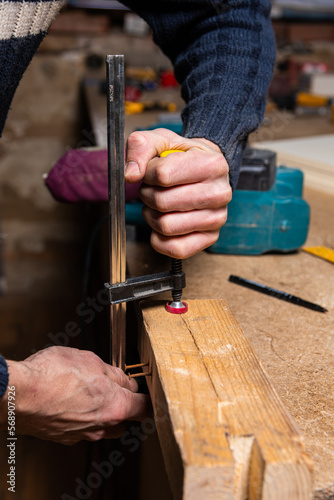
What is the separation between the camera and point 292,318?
811mm

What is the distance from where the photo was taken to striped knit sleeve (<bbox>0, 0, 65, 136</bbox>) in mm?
721

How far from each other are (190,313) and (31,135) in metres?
Answer: 2.49

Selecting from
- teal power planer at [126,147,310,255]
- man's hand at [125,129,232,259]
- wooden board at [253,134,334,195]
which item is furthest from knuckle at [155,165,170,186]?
wooden board at [253,134,334,195]

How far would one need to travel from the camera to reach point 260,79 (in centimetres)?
89

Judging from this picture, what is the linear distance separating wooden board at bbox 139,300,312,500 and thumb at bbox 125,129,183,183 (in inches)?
7.9

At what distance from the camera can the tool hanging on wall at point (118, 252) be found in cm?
59

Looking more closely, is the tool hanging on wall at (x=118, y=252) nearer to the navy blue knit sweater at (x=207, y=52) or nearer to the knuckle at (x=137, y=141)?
the knuckle at (x=137, y=141)

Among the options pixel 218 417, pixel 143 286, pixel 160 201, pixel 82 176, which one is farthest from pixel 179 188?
pixel 82 176

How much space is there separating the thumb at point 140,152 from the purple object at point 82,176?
381 mm

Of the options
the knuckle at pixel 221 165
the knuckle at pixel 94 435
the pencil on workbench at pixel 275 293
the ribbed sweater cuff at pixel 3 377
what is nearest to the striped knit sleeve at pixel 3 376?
the ribbed sweater cuff at pixel 3 377

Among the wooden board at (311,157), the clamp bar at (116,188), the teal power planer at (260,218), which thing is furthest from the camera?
the wooden board at (311,157)

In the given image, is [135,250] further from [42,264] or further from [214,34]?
[42,264]

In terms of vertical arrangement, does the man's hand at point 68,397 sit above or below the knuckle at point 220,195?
below

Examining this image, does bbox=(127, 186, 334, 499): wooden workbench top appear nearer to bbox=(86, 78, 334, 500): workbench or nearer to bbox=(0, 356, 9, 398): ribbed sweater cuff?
bbox=(86, 78, 334, 500): workbench
